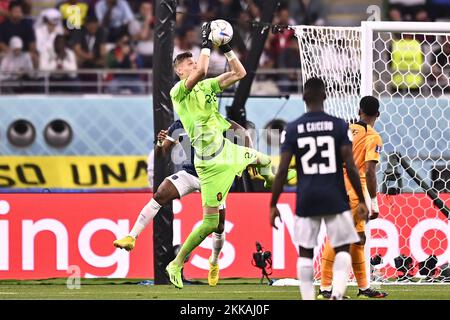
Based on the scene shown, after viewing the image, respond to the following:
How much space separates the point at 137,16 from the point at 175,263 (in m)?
11.1

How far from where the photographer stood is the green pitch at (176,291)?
40.3 feet

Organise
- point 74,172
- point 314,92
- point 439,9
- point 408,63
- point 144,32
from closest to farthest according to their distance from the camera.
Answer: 1. point 314,92
2. point 74,172
3. point 408,63
4. point 144,32
5. point 439,9

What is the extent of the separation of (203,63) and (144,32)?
10.8 meters

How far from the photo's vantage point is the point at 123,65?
73.6ft

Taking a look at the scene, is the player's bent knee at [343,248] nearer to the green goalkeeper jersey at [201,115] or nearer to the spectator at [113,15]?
A: the green goalkeeper jersey at [201,115]

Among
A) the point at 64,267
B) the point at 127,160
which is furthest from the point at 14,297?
the point at 127,160

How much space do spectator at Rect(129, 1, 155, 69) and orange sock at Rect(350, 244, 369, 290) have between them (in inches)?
450

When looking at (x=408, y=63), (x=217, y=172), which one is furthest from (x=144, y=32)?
(x=217, y=172)

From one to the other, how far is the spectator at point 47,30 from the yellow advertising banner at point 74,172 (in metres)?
2.62

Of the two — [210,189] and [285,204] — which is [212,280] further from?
[285,204]

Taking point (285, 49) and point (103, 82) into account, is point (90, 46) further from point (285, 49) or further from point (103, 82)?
point (285, 49)

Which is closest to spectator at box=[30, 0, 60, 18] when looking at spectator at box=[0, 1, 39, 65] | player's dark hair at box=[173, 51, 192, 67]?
spectator at box=[0, 1, 39, 65]

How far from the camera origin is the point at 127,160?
21000mm

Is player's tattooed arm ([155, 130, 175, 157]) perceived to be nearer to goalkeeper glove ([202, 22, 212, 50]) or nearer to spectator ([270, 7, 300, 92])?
goalkeeper glove ([202, 22, 212, 50])
